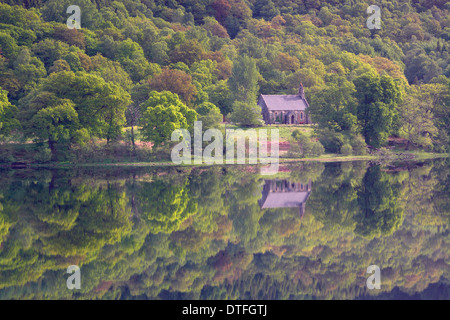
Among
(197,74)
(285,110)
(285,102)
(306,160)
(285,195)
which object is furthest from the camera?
(197,74)

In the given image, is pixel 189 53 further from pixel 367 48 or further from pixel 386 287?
pixel 386 287

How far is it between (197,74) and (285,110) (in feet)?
49.5

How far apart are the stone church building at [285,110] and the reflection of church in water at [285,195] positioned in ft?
144

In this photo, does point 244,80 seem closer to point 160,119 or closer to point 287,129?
point 287,129

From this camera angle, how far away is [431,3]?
184m

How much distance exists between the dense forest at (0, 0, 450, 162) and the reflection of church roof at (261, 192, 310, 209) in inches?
988

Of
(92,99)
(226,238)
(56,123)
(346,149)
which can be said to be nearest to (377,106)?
(346,149)

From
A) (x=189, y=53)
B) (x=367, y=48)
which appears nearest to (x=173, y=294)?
(x=189, y=53)

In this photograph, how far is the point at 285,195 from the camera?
1502 inches

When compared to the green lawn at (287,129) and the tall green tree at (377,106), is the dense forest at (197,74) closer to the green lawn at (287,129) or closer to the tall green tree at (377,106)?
the tall green tree at (377,106)

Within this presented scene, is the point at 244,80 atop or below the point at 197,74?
below

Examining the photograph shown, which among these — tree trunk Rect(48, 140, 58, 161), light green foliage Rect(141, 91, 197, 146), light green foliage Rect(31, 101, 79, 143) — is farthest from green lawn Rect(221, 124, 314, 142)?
tree trunk Rect(48, 140, 58, 161)

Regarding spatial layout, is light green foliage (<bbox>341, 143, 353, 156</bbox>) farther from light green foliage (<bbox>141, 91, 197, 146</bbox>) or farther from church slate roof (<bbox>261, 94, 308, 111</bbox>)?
church slate roof (<bbox>261, 94, 308, 111</bbox>)

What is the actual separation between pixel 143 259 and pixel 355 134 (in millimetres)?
51255
